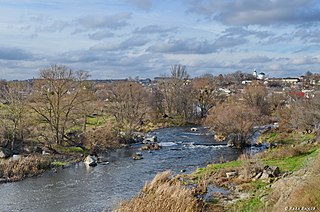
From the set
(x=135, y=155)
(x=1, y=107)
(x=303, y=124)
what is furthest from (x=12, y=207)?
(x=303, y=124)

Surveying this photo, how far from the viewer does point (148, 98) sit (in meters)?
74.2

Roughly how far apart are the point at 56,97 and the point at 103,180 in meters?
18.6

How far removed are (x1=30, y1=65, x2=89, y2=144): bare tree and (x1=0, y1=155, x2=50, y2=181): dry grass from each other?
1098cm

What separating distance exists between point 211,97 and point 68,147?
3938 centimetres

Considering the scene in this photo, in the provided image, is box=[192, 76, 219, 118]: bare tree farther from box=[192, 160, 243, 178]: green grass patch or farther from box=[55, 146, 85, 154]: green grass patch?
box=[192, 160, 243, 178]: green grass patch

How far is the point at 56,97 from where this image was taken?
4547 centimetres

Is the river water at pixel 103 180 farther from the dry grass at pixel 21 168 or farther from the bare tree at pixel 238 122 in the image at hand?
the bare tree at pixel 238 122

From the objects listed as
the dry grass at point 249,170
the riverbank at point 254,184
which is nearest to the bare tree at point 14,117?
the riverbank at point 254,184

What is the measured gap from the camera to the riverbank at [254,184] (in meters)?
13.4

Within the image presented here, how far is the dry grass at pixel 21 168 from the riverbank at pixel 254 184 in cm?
1189

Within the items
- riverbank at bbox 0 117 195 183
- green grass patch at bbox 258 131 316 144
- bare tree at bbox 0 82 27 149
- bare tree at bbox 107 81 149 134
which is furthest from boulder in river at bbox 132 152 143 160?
bare tree at bbox 107 81 149 134

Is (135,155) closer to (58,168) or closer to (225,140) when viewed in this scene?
(58,168)

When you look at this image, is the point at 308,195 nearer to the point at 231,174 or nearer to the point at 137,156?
the point at 231,174

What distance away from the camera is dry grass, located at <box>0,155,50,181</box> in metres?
30.4
